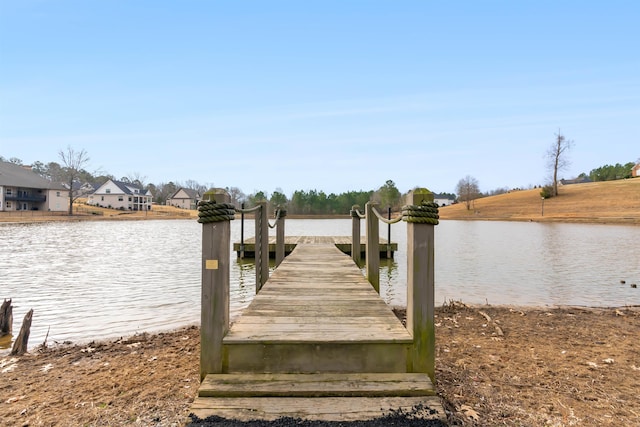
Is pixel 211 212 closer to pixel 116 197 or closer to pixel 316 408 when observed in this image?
pixel 316 408

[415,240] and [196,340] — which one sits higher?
[415,240]

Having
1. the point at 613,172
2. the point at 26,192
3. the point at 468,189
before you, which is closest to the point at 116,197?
the point at 26,192

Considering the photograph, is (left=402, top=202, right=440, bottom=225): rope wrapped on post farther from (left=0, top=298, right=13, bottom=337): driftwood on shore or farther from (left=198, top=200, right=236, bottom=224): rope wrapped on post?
(left=0, top=298, right=13, bottom=337): driftwood on shore

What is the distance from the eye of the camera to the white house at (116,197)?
8881 cm

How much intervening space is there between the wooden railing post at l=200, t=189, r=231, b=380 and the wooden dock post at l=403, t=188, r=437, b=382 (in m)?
1.52

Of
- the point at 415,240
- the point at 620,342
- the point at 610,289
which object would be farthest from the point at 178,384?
the point at 610,289

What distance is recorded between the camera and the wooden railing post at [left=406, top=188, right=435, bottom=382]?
9.73ft

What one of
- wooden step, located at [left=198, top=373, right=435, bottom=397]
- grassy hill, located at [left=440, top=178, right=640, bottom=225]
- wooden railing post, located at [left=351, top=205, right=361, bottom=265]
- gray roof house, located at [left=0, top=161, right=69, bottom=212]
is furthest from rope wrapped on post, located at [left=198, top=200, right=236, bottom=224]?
gray roof house, located at [left=0, top=161, right=69, bottom=212]

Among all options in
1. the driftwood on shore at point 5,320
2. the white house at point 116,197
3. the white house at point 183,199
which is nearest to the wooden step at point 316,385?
the driftwood on shore at point 5,320

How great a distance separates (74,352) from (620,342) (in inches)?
285

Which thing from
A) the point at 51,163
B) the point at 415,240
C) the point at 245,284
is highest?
the point at 51,163

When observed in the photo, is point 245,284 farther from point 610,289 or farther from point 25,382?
point 610,289

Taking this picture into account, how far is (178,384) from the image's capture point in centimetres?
364

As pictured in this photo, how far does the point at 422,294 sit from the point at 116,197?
98.9 m
